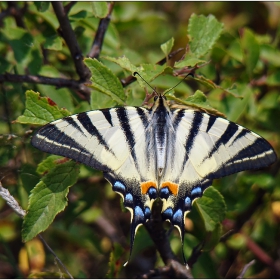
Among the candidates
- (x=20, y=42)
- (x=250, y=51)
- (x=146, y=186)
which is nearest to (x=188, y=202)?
(x=146, y=186)

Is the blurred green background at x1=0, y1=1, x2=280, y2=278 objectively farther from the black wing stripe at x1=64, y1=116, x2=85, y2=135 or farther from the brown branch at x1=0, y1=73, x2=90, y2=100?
the black wing stripe at x1=64, y1=116, x2=85, y2=135

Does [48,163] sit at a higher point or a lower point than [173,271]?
higher

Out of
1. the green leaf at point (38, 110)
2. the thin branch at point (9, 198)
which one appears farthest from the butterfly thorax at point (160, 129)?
the thin branch at point (9, 198)

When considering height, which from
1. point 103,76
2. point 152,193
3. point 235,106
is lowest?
point 152,193

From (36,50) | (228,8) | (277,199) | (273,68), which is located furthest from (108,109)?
(228,8)

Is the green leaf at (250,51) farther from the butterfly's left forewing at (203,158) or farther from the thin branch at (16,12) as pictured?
the thin branch at (16,12)

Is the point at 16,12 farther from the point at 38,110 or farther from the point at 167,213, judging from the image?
the point at 167,213
